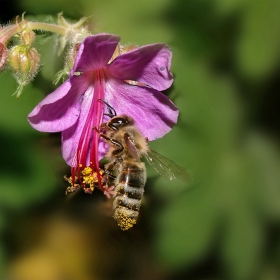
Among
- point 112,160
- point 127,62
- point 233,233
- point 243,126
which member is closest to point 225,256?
point 233,233

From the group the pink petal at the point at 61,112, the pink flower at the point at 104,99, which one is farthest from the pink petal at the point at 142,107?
the pink petal at the point at 61,112

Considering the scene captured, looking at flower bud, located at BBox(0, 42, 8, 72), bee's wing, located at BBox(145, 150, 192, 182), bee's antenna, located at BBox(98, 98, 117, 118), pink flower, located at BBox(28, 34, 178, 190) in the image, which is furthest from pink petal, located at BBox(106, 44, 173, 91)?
flower bud, located at BBox(0, 42, 8, 72)

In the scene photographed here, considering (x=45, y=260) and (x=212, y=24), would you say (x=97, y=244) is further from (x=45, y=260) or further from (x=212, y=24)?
(x=212, y=24)

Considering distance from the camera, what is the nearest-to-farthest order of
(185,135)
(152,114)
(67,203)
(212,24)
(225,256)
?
(152,114) < (212,24) < (185,135) < (225,256) < (67,203)

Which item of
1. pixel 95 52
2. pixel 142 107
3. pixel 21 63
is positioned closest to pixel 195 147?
pixel 142 107

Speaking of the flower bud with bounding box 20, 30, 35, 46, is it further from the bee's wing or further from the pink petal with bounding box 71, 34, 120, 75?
the bee's wing

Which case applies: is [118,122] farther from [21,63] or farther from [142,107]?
[21,63]
